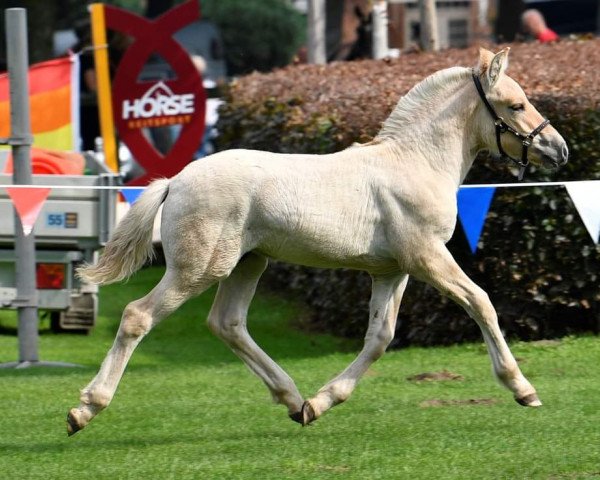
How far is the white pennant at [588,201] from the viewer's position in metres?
8.23

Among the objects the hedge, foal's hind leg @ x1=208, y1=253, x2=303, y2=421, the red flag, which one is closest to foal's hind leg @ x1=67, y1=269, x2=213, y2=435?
foal's hind leg @ x1=208, y1=253, x2=303, y2=421

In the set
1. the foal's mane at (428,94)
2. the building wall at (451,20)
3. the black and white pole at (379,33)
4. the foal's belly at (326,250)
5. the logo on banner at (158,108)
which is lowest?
the foal's belly at (326,250)

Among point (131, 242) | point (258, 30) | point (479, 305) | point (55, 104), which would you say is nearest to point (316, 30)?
point (55, 104)

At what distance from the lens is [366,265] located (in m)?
6.89

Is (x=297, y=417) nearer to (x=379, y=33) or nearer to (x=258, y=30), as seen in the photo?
(x=379, y=33)

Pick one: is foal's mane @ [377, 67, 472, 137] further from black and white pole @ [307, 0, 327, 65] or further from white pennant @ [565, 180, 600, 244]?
black and white pole @ [307, 0, 327, 65]

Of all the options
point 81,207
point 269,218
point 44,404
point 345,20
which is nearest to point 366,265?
point 269,218

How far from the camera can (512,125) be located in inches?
277

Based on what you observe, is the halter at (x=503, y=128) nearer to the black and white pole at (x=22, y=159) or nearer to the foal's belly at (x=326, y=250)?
the foal's belly at (x=326, y=250)

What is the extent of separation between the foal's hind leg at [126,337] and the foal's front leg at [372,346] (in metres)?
0.86

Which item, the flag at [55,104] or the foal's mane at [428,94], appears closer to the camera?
the foal's mane at [428,94]

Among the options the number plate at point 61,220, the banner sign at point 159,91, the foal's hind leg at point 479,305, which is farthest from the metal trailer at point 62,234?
the foal's hind leg at point 479,305

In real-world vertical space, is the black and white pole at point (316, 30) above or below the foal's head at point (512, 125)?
above

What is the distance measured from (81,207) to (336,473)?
16.9 ft
